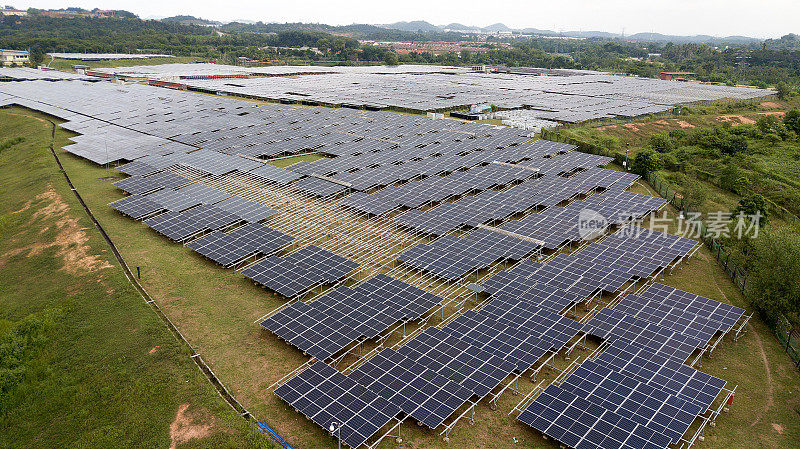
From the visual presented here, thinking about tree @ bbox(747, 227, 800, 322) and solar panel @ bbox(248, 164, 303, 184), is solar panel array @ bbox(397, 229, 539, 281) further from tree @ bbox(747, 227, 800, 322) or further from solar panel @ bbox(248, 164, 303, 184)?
solar panel @ bbox(248, 164, 303, 184)

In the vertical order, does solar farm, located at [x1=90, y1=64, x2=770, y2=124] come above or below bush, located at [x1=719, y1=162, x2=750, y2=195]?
above

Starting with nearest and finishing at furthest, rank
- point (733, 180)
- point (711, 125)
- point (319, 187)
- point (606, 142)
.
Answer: point (319, 187) < point (733, 180) < point (606, 142) < point (711, 125)

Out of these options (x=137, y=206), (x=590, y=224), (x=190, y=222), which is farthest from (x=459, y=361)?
(x=137, y=206)

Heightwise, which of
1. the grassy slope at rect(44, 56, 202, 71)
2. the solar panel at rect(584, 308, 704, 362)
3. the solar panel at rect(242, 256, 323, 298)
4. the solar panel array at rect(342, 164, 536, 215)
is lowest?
the solar panel at rect(584, 308, 704, 362)

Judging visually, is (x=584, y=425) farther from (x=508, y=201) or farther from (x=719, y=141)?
(x=719, y=141)

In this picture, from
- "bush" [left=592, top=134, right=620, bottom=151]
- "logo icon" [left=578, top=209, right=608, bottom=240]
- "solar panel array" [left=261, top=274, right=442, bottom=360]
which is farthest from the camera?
"bush" [left=592, top=134, right=620, bottom=151]

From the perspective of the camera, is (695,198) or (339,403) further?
(695,198)

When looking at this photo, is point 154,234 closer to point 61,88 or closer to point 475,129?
point 475,129

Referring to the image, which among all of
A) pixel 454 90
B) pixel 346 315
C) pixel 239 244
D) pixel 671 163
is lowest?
pixel 346 315

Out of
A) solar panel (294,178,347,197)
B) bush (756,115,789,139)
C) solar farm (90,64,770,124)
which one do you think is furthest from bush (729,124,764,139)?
solar panel (294,178,347,197)
